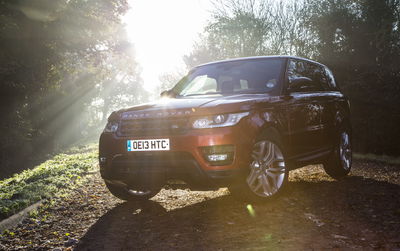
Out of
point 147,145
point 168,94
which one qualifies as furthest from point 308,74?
point 147,145

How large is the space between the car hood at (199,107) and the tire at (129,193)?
1.11m

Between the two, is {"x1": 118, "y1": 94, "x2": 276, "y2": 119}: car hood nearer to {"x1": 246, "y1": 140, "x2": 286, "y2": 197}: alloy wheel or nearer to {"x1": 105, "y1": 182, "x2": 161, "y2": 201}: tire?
{"x1": 246, "y1": 140, "x2": 286, "y2": 197}: alloy wheel

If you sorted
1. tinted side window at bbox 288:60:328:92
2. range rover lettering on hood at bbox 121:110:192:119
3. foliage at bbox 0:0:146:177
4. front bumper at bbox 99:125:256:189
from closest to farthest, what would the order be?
front bumper at bbox 99:125:256:189 → range rover lettering on hood at bbox 121:110:192:119 → tinted side window at bbox 288:60:328:92 → foliage at bbox 0:0:146:177

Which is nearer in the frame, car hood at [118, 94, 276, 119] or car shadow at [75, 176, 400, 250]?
car shadow at [75, 176, 400, 250]

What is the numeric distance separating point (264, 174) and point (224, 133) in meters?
1.08

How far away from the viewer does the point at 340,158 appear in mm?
7594

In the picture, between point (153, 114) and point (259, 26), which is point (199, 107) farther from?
point (259, 26)

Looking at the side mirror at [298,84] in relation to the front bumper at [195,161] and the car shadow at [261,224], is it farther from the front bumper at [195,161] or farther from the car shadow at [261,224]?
the car shadow at [261,224]

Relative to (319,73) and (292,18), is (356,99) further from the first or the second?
(292,18)

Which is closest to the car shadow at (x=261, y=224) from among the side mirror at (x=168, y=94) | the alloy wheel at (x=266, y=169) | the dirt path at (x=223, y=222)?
the dirt path at (x=223, y=222)

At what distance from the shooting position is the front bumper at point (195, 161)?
468 centimetres

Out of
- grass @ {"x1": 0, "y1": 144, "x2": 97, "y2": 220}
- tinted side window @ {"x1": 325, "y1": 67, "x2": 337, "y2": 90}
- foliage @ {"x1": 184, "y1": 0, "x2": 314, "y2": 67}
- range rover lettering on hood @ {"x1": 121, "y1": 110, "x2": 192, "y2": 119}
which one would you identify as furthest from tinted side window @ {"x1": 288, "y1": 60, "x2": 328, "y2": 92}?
foliage @ {"x1": 184, "y1": 0, "x2": 314, "y2": 67}

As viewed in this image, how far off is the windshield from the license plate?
4.62 ft

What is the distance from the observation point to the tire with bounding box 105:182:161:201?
591 centimetres
